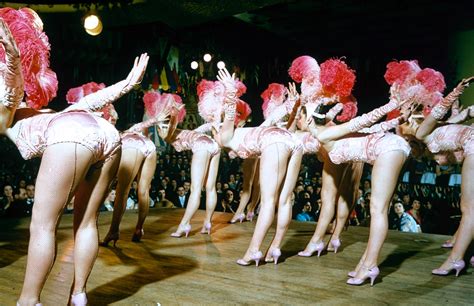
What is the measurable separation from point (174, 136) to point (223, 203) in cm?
281

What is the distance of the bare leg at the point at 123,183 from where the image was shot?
15.2 ft

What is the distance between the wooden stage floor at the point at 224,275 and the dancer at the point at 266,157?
33cm

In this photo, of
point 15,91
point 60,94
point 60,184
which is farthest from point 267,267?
point 60,94

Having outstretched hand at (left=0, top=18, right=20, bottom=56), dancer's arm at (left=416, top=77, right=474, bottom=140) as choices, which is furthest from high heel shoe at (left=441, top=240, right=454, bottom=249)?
outstretched hand at (left=0, top=18, right=20, bottom=56)

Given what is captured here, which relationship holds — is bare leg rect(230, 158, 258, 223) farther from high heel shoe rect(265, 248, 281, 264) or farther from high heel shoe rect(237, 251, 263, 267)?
high heel shoe rect(237, 251, 263, 267)

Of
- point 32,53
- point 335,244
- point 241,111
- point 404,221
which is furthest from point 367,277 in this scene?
point 404,221

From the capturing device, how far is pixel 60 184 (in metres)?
2.18

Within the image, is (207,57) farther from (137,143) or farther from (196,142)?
(137,143)

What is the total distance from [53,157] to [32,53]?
645 mm

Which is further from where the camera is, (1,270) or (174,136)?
(174,136)

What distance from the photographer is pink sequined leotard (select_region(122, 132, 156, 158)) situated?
15.3ft

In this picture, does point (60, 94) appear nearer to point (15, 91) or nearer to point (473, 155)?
point (15, 91)

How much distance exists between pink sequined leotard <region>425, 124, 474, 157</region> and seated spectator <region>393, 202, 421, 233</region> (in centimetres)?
240

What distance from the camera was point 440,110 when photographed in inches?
157
